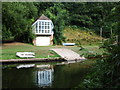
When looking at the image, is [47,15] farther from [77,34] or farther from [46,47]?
[46,47]

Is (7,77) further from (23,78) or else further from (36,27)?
(36,27)

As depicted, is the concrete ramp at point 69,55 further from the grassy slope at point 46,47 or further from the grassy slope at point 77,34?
the grassy slope at point 77,34

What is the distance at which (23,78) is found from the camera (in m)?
10.0

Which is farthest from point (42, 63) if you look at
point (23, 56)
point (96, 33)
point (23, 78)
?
point (96, 33)

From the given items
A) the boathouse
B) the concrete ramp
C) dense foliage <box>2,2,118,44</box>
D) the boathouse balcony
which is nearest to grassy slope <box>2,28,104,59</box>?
the concrete ramp

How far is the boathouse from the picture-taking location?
2305 centimetres

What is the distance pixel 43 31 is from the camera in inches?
920

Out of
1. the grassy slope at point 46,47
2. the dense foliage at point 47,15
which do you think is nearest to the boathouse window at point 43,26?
the dense foliage at point 47,15

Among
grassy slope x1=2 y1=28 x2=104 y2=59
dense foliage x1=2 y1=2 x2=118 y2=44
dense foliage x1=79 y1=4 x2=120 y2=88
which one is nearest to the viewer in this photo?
dense foliage x1=79 y1=4 x2=120 y2=88

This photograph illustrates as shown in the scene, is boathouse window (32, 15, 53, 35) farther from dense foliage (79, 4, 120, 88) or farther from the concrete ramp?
dense foliage (79, 4, 120, 88)

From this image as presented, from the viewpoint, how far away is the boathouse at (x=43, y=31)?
23047 millimetres

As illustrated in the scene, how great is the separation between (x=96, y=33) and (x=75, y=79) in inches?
783

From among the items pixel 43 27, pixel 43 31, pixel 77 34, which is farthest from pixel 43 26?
pixel 77 34

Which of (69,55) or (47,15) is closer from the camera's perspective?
(69,55)
